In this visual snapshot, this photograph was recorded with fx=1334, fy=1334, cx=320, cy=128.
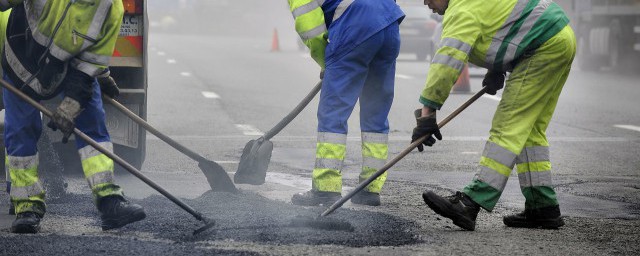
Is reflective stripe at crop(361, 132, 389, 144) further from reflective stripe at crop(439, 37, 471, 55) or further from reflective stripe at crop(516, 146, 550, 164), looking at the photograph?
reflective stripe at crop(439, 37, 471, 55)

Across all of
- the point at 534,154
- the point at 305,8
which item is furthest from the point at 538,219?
the point at 305,8

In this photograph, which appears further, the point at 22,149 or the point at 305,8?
the point at 305,8

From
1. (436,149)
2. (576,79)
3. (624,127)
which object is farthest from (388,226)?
(576,79)

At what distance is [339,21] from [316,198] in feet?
3.11

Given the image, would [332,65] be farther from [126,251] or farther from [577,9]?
[577,9]

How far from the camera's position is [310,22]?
279 inches

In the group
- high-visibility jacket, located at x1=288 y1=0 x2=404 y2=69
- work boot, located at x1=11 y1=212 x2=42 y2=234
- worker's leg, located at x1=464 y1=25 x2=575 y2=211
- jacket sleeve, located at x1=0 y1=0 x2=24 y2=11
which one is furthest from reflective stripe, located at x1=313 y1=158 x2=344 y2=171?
jacket sleeve, located at x1=0 y1=0 x2=24 y2=11

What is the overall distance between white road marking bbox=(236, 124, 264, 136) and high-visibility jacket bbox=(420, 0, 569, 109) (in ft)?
17.2

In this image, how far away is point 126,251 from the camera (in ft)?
18.4

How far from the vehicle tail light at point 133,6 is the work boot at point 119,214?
279 cm

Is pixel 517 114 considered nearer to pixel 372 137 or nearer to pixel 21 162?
pixel 372 137

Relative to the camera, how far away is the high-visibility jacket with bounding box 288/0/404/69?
23.2 feet

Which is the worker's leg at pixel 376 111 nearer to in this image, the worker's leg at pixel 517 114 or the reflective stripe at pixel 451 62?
the worker's leg at pixel 517 114

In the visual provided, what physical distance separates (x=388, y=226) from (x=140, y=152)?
2.69 metres
